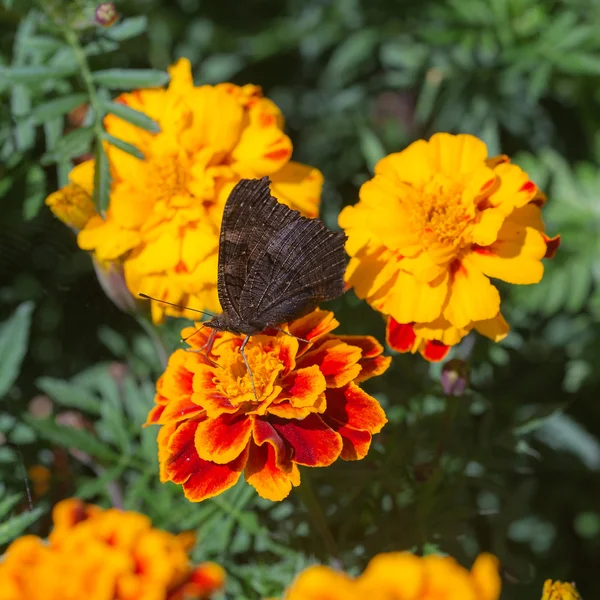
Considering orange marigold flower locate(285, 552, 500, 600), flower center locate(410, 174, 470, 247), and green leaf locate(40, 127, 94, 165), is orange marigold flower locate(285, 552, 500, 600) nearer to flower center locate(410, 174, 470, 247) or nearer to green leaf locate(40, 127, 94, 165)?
flower center locate(410, 174, 470, 247)

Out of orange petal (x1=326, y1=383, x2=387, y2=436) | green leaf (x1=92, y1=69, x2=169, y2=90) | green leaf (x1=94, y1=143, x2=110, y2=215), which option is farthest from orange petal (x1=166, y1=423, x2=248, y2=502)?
green leaf (x1=92, y1=69, x2=169, y2=90)

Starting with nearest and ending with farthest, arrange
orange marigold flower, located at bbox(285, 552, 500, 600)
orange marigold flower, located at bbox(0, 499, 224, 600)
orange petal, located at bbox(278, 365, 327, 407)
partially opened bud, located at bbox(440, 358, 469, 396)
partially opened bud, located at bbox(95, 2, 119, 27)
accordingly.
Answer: orange marigold flower, located at bbox(285, 552, 500, 600)
orange marigold flower, located at bbox(0, 499, 224, 600)
orange petal, located at bbox(278, 365, 327, 407)
partially opened bud, located at bbox(440, 358, 469, 396)
partially opened bud, located at bbox(95, 2, 119, 27)

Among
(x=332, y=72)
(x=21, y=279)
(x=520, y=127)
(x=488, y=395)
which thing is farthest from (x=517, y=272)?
(x=332, y=72)

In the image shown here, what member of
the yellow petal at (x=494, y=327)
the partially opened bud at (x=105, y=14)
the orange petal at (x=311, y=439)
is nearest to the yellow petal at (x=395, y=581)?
the orange petal at (x=311, y=439)

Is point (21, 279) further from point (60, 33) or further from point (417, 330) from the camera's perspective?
point (417, 330)

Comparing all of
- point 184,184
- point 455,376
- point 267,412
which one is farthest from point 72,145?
point 455,376
